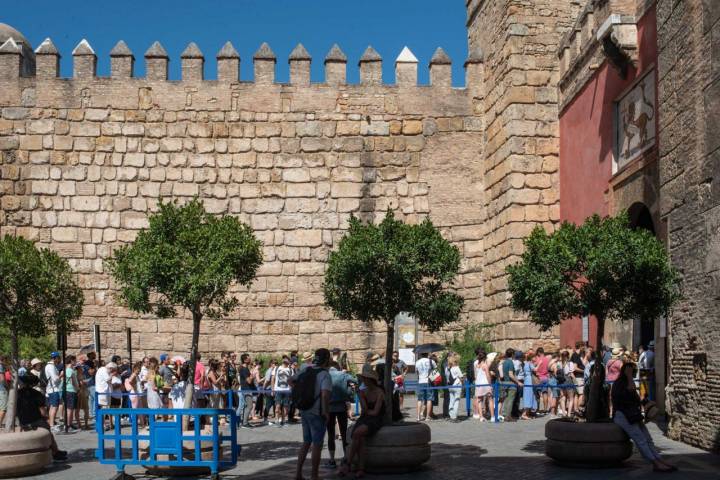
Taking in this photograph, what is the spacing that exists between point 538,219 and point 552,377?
3745mm

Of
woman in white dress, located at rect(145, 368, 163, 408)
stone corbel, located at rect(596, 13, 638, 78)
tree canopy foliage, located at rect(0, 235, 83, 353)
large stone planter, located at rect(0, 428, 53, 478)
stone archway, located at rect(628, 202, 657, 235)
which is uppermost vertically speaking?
stone corbel, located at rect(596, 13, 638, 78)

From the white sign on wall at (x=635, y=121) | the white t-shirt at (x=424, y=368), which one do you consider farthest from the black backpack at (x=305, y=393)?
the white t-shirt at (x=424, y=368)

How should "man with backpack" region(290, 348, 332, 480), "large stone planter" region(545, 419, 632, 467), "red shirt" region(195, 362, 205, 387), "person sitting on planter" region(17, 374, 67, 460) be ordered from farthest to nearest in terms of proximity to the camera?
"red shirt" region(195, 362, 205, 387) < "person sitting on planter" region(17, 374, 67, 460) < "large stone planter" region(545, 419, 632, 467) < "man with backpack" region(290, 348, 332, 480)

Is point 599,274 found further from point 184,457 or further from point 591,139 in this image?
point 591,139

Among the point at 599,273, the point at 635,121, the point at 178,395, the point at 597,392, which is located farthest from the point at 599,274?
the point at 178,395

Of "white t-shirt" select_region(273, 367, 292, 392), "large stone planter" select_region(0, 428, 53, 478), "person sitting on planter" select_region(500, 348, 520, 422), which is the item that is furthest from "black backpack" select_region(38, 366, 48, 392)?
"person sitting on planter" select_region(500, 348, 520, 422)

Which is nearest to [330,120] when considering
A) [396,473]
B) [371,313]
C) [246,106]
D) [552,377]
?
[246,106]

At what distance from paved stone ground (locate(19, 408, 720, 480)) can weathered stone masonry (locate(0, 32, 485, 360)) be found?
698 cm

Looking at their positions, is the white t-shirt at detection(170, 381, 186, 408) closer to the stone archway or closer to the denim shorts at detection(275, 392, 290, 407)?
the denim shorts at detection(275, 392, 290, 407)

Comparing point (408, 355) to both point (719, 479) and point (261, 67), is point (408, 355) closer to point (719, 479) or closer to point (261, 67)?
point (261, 67)

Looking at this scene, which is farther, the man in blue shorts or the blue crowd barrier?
the man in blue shorts

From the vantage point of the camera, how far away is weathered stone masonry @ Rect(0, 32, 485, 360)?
20.8m

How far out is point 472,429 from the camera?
1405 cm

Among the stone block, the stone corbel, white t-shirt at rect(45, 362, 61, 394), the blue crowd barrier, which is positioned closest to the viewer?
the blue crowd barrier
